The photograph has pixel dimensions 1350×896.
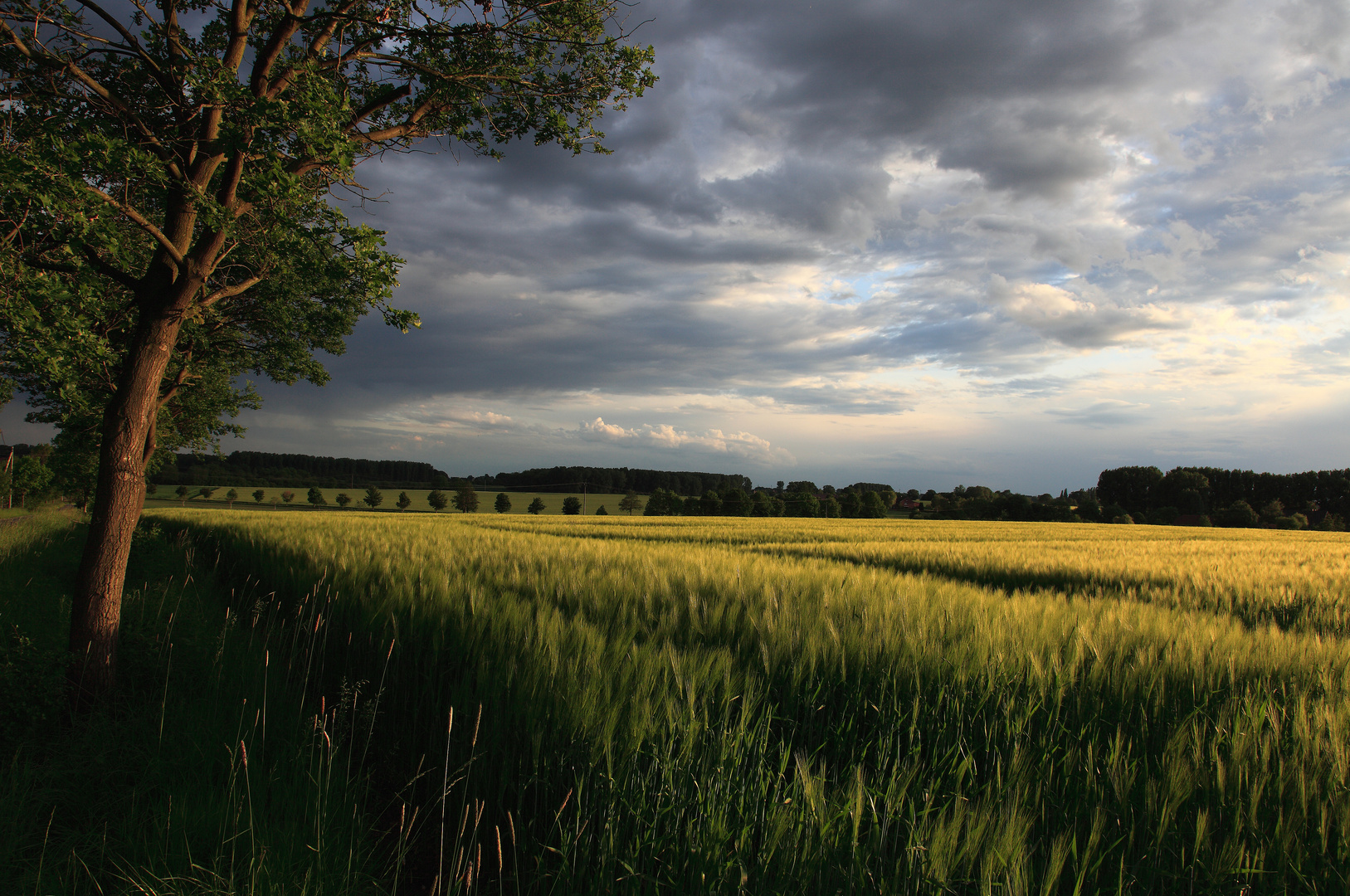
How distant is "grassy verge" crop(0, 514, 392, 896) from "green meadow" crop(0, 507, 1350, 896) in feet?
0.08

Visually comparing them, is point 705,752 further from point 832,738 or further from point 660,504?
point 660,504

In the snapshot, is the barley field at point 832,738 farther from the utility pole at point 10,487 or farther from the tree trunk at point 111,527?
the utility pole at point 10,487

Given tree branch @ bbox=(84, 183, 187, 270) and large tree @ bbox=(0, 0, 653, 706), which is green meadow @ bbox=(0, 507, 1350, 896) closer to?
large tree @ bbox=(0, 0, 653, 706)

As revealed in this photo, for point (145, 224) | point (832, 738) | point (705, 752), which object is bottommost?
point (832, 738)

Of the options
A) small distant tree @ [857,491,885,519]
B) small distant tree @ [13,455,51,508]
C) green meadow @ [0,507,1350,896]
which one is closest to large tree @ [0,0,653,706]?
green meadow @ [0,507,1350,896]

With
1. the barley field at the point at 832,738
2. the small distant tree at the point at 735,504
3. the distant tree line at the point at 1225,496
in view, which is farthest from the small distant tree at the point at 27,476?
the distant tree line at the point at 1225,496

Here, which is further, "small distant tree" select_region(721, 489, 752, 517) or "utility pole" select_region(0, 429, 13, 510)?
"small distant tree" select_region(721, 489, 752, 517)

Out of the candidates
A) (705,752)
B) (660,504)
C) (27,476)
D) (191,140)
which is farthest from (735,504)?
(705,752)

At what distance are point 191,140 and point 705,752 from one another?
6.09 m

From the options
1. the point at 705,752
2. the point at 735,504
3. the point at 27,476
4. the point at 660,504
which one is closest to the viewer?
the point at 705,752

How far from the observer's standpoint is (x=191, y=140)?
453 cm

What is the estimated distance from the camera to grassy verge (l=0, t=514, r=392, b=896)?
2.14 metres

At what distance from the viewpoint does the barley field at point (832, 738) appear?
4.90ft

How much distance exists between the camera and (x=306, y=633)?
5359 millimetres
